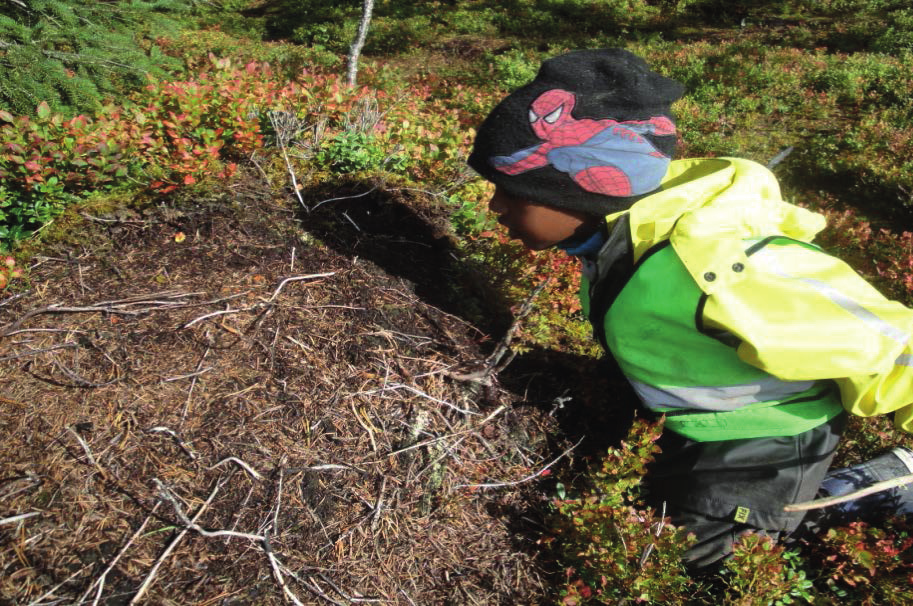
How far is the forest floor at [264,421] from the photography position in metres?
2.14

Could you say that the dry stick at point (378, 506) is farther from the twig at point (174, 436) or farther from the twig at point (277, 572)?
the twig at point (174, 436)

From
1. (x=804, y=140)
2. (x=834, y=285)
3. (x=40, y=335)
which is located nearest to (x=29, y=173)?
(x=40, y=335)

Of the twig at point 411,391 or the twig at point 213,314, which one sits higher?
the twig at point 213,314

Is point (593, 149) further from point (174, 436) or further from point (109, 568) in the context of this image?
point (109, 568)

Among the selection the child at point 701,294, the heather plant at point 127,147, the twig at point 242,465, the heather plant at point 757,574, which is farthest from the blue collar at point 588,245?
the heather plant at point 127,147

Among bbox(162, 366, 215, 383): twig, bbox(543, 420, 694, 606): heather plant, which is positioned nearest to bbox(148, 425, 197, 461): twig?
bbox(162, 366, 215, 383): twig

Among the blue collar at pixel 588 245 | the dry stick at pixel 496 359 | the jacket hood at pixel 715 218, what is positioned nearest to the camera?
the jacket hood at pixel 715 218

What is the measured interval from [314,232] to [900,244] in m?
4.65

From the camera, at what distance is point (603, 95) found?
2.26 meters

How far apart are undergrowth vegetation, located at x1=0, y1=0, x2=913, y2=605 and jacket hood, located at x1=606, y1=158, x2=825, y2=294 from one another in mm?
770

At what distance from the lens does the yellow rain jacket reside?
194cm

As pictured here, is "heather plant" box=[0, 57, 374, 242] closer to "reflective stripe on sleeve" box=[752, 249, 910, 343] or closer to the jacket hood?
the jacket hood

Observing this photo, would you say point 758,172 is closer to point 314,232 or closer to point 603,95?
point 603,95

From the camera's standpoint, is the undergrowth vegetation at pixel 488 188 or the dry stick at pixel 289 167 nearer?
the undergrowth vegetation at pixel 488 188
